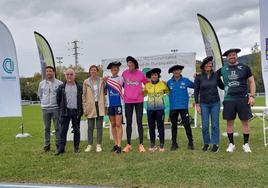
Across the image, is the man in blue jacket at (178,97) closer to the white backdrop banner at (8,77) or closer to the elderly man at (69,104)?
the elderly man at (69,104)

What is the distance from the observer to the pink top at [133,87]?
8273mm

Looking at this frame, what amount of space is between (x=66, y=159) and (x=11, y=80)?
4804mm

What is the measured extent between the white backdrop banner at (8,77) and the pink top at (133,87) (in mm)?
4586

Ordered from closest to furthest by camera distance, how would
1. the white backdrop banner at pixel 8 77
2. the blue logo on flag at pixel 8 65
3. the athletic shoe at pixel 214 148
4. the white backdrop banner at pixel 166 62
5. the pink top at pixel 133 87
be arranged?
1. the athletic shoe at pixel 214 148
2. the pink top at pixel 133 87
3. the white backdrop banner at pixel 8 77
4. the blue logo on flag at pixel 8 65
5. the white backdrop banner at pixel 166 62

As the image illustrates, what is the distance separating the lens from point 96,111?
8.45 m

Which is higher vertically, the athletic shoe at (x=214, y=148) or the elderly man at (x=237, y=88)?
the elderly man at (x=237, y=88)

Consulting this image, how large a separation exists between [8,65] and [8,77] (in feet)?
1.18

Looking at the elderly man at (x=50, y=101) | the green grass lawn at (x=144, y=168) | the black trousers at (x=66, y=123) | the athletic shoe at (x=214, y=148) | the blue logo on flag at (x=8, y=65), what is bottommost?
the green grass lawn at (x=144, y=168)

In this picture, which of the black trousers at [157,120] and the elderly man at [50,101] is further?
the elderly man at [50,101]

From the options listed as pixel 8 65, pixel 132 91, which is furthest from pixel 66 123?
pixel 8 65

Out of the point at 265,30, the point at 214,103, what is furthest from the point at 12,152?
the point at 265,30

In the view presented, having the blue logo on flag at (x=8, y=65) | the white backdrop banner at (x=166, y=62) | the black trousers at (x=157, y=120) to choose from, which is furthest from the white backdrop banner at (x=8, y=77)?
the black trousers at (x=157, y=120)

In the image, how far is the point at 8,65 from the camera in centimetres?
1155

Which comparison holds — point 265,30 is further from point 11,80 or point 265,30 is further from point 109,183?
point 11,80
